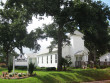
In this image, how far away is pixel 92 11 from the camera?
703 inches

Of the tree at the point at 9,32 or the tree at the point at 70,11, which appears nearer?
the tree at the point at 70,11

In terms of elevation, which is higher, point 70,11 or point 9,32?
point 9,32

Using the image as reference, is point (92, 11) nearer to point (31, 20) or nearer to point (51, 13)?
point (51, 13)

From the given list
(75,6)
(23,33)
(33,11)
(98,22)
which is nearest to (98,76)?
(98,22)

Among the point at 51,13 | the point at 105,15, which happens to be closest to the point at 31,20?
the point at 51,13

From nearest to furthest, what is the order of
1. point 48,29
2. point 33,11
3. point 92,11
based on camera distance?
point 92,11 < point 33,11 < point 48,29

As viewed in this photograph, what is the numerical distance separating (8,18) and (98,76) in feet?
98.3

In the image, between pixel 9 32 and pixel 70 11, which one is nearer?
pixel 70 11

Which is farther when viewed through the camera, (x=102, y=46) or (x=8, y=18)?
(x=8, y=18)

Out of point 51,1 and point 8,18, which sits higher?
point 8,18

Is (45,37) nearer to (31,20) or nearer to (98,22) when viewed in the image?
(31,20)

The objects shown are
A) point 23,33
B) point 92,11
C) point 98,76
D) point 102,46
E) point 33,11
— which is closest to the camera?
point 98,76

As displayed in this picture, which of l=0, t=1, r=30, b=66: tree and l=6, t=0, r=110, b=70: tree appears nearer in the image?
l=6, t=0, r=110, b=70: tree

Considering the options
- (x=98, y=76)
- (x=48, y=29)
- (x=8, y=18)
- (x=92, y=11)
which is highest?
(x=8, y=18)
